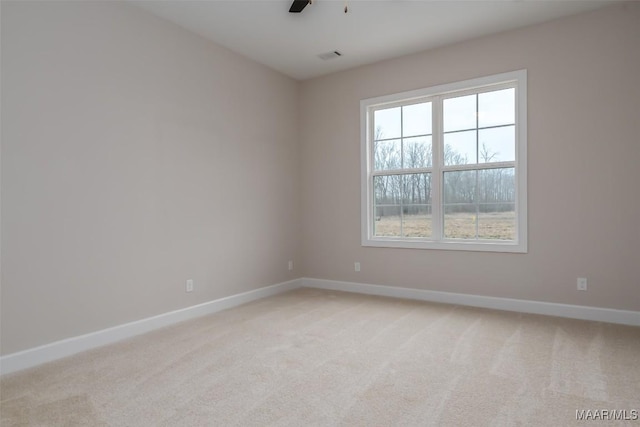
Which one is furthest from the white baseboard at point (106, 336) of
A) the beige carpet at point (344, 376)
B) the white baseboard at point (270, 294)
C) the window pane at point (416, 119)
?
the window pane at point (416, 119)

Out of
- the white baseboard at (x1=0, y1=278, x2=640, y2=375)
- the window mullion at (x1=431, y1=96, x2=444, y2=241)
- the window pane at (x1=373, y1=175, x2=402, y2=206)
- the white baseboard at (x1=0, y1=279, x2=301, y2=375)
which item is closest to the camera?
the white baseboard at (x1=0, y1=279, x2=301, y2=375)

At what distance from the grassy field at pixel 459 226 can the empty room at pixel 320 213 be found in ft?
0.08

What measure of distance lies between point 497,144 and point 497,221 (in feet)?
2.72

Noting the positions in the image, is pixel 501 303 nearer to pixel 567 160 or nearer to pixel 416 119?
pixel 567 160

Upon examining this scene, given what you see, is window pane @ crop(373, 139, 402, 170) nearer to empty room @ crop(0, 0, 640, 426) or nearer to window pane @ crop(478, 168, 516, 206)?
empty room @ crop(0, 0, 640, 426)

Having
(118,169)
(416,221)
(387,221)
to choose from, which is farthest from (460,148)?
(118,169)

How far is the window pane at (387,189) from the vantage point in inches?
183

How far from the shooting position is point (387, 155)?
15.6 feet

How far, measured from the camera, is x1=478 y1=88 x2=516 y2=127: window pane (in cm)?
396

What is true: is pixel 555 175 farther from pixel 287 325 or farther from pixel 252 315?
pixel 252 315

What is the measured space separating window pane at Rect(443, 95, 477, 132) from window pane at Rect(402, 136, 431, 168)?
0.93 ft

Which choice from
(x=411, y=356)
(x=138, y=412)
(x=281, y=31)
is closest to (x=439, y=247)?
(x=411, y=356)

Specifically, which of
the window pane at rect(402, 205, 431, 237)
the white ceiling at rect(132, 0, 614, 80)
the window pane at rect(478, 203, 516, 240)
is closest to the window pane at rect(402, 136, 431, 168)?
the window pane at rect(402, 205, 431, 237)
